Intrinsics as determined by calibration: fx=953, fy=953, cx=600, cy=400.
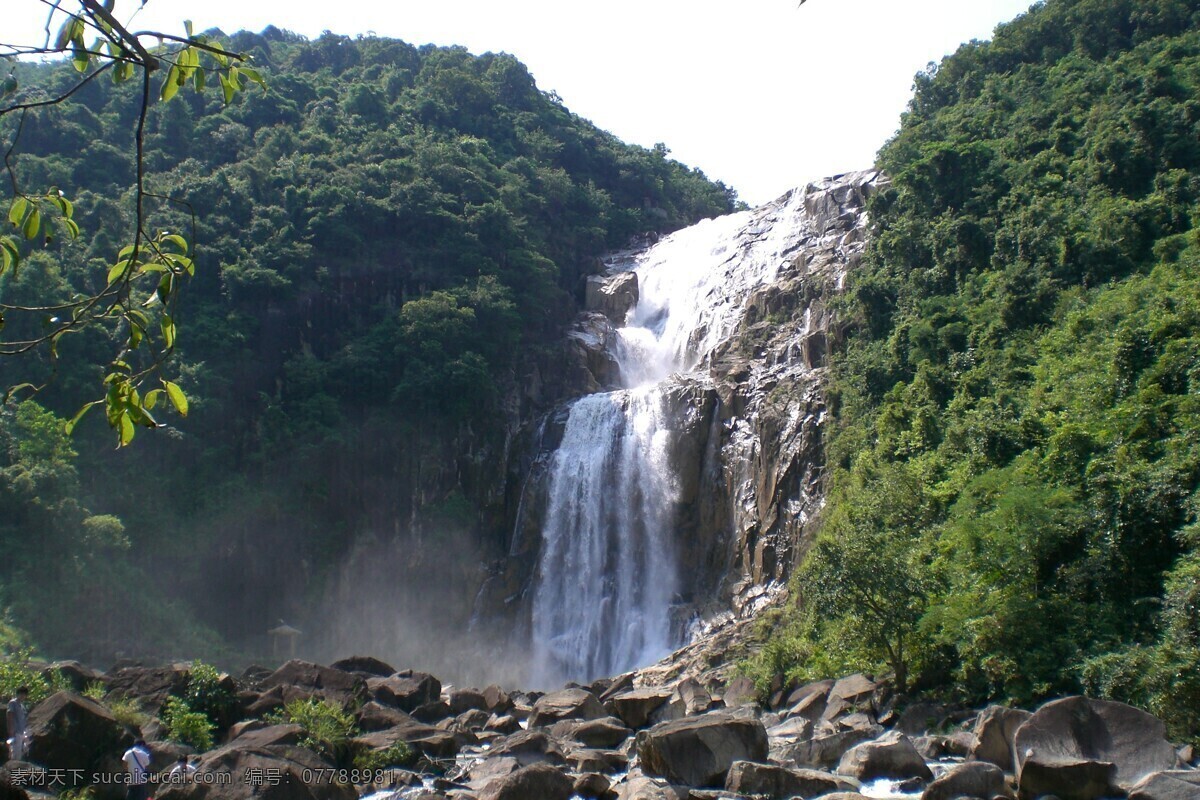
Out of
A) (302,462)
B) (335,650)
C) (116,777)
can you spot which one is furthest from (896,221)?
(116,777)

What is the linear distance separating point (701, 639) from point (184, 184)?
25.4 meters

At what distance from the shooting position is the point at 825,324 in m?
29.6

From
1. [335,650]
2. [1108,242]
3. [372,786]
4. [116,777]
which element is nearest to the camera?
[116,777]

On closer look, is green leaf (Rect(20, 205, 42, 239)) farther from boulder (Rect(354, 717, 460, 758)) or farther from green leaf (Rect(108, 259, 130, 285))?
boulder (Rect(354, 717, 460, 758))

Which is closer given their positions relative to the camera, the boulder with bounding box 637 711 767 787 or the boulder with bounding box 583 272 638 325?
the boulder with bounding box 637 711 767 787

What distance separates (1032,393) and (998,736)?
9061 millimetres

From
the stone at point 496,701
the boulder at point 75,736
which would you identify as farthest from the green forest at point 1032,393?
the boulder at point 75,736

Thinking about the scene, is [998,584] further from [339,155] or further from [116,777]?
[339,155]

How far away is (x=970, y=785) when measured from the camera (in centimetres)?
1028

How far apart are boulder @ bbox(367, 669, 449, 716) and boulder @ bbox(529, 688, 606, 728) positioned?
8.14ft

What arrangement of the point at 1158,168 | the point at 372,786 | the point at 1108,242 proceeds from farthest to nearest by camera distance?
the point at 1158,168 → the point at 1108,242 → the point at 372,786

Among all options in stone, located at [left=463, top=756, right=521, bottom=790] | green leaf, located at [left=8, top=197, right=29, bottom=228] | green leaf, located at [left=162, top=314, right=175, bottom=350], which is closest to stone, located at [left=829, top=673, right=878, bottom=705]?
stone, located at [left=463, top=756, right=521, bottom=790]

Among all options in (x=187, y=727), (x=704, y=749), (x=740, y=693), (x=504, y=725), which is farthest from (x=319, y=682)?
(x=704, y=749)

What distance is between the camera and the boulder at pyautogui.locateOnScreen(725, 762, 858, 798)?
10875mm
